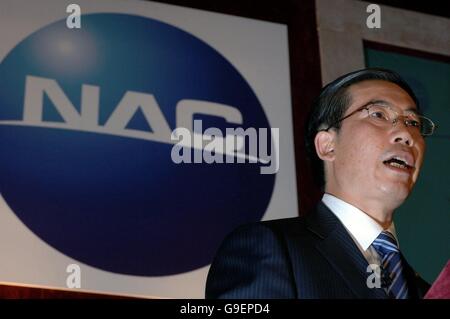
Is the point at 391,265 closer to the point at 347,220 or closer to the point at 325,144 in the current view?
the point at 347,220

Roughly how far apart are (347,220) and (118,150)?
3.50ft

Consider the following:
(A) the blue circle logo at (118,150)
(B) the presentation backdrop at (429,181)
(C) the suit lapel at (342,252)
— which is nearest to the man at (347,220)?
(C) the suit lapel at (342,252)

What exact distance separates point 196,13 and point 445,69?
1.14 m

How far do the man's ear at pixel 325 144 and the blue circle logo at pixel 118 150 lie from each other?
74cm

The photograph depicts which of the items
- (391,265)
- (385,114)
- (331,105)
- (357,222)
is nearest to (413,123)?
(385,114)

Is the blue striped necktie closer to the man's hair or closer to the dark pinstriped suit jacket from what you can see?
the dark pinstriped suit jacket

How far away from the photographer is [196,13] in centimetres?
300

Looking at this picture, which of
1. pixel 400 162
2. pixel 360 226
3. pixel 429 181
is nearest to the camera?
pixel 360 226

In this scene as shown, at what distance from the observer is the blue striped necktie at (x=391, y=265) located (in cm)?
156

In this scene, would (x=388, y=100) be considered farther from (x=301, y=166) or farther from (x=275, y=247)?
(x=301, y=166)

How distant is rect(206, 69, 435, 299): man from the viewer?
4.82ft

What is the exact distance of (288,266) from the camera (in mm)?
1494

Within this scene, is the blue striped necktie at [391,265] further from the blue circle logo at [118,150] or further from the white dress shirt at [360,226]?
the blue circle logo at [118,150]
